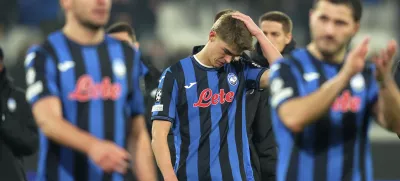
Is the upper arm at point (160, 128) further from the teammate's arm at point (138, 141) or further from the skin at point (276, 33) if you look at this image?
the skin at point (276, 33)

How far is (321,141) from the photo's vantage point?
4559mm

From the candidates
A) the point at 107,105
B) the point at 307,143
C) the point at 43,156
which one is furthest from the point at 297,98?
A: the point at 43,156

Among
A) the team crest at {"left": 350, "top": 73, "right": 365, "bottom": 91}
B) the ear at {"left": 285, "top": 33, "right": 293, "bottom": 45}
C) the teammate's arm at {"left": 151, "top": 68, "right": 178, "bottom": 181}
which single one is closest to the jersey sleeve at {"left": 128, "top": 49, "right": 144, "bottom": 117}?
the team crest at {"left": 350, "top": 73, "right": 365, "bottom": 91}

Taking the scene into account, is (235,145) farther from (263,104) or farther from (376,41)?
(376,41)

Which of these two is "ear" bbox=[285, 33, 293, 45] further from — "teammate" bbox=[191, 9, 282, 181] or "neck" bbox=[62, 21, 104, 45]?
"neck" bbox=[62, 21, 104, 45]

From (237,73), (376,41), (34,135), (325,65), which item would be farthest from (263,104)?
(376,41)

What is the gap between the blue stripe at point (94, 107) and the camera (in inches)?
176

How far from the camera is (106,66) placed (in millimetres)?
4520

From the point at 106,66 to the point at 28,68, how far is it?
0.36m

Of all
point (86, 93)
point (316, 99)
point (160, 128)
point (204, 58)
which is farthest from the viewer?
point (204, 58)

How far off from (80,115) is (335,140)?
1.20 m

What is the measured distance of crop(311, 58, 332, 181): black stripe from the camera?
4.54 meters

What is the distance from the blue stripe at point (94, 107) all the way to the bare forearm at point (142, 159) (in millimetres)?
172

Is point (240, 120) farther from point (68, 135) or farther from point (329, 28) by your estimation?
point (68, 135)
